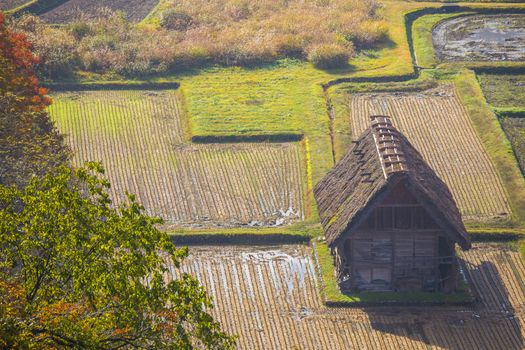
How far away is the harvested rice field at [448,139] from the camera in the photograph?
49.3 meters

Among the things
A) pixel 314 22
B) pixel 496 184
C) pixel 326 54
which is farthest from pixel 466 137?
pixel 314 22

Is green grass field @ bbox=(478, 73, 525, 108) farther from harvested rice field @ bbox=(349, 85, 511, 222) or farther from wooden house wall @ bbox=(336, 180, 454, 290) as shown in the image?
wooden house wall @ bbox=(336, 180, 454, 290)

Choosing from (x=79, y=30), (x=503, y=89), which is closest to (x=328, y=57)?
(x=503, y=89)

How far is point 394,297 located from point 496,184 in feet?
39.8

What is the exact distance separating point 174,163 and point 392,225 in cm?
1680

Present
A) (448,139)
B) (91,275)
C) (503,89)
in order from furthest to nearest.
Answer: (503,89)
(448,139)
(91,275)

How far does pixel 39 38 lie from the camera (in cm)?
6562

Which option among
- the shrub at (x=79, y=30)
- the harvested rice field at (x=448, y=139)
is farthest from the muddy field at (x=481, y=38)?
the shrub at (x=79, y=30)

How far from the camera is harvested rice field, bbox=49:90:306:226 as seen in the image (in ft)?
162

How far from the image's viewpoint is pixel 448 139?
5538 cm

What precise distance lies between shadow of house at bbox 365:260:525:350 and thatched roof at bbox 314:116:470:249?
2870mm

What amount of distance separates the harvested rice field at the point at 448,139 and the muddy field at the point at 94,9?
76.2 ft

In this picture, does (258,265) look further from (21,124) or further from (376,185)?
(21,124)

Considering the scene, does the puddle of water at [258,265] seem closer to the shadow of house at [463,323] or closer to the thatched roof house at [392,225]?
the thatched roof house at [392,225]
